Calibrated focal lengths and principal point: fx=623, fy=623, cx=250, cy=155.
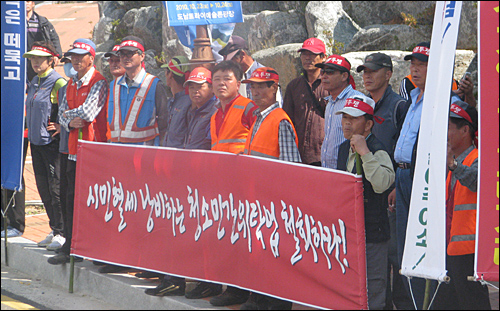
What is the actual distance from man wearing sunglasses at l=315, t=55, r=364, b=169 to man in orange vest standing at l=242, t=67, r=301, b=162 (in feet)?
1.11

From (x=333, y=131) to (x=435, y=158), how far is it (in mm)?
1779

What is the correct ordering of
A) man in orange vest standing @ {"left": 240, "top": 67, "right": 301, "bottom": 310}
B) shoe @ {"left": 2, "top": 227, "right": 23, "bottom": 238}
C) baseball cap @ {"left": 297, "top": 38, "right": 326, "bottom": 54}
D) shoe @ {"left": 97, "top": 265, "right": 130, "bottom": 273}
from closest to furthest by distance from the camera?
man in orange vest standing @ {"left": 240, "top": 67, "right": 301, "bottom": 310} → baseball cap @ {"left": 297, "top": 38, "right": 326, "bottom": 54} → shoe @ {"left": 97, "top": 265, "right": 130, "bottom": 273} → shoe @ {"left": 2, "top": 227, "right": 23, "bottom": 238}

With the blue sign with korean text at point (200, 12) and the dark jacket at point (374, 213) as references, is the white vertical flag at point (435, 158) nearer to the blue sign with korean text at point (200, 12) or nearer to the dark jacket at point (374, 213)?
the dark jacket at point (374, 213)

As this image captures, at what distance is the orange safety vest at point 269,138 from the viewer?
15.6 ft

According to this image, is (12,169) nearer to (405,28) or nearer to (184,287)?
(184,287)

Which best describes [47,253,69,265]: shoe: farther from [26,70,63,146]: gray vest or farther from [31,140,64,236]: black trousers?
[26,70,63,146]: gray vest

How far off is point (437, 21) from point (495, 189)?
0.94m

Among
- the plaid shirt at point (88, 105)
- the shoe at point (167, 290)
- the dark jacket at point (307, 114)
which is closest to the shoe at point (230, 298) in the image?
the shoe at point (167, 290)

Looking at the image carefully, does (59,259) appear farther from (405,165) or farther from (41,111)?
(405,165)

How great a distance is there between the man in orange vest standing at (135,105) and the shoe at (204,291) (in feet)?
5.24

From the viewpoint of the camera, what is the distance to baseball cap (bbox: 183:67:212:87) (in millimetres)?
5445

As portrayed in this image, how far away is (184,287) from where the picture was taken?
5.22 metres

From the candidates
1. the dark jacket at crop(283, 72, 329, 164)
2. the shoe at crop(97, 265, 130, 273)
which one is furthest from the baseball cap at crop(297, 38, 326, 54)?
the shoe at crop(97, 265, 130, 273)

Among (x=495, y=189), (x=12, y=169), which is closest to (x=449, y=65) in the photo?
(x=495, y=189)
